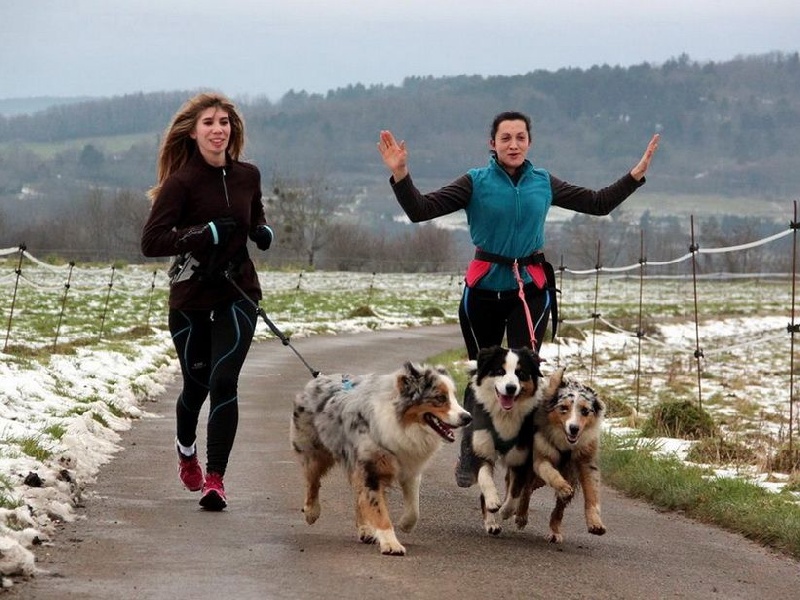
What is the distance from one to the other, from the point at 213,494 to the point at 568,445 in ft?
7.01

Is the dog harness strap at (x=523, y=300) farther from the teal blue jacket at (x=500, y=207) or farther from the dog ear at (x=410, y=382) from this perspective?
the dog ear at (x=410, y=382)

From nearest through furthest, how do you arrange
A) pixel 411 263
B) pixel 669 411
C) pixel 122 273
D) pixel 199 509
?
pixel 199 509
pixel 669 411
pixel 122 273
pixel 411 263

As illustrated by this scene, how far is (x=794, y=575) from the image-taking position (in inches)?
259

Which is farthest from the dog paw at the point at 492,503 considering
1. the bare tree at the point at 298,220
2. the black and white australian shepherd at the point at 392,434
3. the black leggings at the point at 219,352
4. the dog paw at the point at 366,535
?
the bare tree at the point at 298,220

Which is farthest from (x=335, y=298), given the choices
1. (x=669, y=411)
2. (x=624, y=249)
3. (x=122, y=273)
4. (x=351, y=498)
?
(x=624, y=249)

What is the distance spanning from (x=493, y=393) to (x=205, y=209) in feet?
6.74

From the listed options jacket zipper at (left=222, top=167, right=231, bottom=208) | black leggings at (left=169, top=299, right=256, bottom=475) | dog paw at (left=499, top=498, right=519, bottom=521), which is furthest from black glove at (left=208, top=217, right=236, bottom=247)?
dog paw at (left=499, top=498, right=519, bottom=521)

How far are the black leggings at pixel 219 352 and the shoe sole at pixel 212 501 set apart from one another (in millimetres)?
146

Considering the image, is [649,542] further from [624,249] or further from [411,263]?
[624,249]

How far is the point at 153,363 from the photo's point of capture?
16812 mm

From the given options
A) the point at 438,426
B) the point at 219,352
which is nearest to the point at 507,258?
the point at 438,426

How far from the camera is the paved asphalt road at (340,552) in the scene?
18.2ft

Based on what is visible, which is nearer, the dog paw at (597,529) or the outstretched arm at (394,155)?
the dog paw at (597,529)

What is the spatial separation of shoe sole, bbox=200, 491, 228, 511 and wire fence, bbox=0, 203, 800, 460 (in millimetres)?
4921
